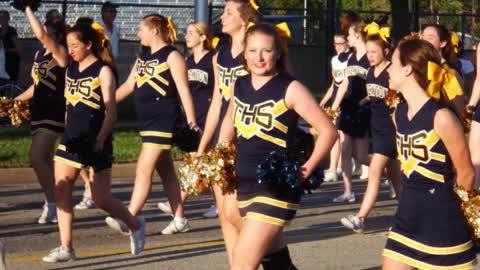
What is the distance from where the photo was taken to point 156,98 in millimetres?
Result: 9438

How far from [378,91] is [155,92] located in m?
2.25

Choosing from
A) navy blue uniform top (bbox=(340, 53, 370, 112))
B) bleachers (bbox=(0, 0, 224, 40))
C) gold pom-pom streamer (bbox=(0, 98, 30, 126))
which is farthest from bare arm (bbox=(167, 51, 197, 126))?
bleachers (bbox=(0, 0, 224, 40))

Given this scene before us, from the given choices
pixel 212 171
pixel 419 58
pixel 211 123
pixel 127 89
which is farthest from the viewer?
pixel 127 89

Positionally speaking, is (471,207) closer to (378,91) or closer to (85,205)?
(378,91)

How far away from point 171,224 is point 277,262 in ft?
11.6

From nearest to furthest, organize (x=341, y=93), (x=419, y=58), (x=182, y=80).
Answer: (x=419, y=58) → (x=182, y=80) → (x=341, y=93)

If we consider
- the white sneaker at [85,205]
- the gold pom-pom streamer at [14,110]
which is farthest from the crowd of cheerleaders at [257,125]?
the white sneaker at [85,205]

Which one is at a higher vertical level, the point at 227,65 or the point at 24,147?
the point at 227,65

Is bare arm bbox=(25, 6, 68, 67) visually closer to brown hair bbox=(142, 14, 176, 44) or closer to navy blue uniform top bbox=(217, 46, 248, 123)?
brown hair bbox=(142, 14, 176, 44)

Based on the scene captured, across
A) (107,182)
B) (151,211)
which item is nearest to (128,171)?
(151,211)

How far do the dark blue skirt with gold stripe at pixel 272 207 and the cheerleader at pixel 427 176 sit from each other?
61 cm

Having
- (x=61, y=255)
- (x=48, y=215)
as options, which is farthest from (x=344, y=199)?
(x=61, y=255)

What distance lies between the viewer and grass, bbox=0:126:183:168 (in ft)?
46.4

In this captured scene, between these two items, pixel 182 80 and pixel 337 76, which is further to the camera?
pixel 337 76
